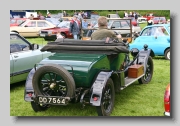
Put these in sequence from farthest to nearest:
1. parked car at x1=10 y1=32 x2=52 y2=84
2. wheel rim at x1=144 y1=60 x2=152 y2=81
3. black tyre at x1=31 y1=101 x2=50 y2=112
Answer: wheel rim at x1=144 y1=60 x2=152 y2=81 < parked car at x1=10 y1=32 x2=52 y2=84 < black tyre at x1=31 y1=101 x2=50 y2=112

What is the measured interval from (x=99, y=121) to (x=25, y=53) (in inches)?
107

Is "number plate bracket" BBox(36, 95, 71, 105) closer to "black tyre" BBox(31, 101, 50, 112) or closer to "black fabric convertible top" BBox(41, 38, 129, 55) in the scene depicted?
"black tyre" BBox(31, 101, 50, 112)

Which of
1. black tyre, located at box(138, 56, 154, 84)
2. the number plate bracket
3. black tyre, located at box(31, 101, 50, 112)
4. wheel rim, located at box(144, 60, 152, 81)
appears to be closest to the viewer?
Answer: the number plate bracket

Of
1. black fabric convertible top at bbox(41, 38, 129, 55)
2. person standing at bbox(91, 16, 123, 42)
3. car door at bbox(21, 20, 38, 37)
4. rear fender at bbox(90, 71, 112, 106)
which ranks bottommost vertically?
rear fender at bbox(90, 71, 112, 106)

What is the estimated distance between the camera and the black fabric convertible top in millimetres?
5883

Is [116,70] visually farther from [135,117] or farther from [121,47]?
[135,117]

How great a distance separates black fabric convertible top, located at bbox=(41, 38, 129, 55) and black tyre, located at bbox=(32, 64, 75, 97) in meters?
0.79

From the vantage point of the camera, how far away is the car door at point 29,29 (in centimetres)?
1370

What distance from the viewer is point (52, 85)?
5.28m

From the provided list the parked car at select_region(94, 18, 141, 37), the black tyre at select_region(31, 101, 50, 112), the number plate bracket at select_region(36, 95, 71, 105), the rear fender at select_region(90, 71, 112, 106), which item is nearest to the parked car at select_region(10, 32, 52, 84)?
the black tyre at select_region(31, 101, 50, 112)

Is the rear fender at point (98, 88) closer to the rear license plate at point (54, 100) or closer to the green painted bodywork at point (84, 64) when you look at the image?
the green painted bodywork at point (84, 64)

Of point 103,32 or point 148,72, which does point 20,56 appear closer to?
point 103,32

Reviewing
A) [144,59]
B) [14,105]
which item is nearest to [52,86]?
[14,105]

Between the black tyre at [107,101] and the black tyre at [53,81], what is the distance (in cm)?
54
